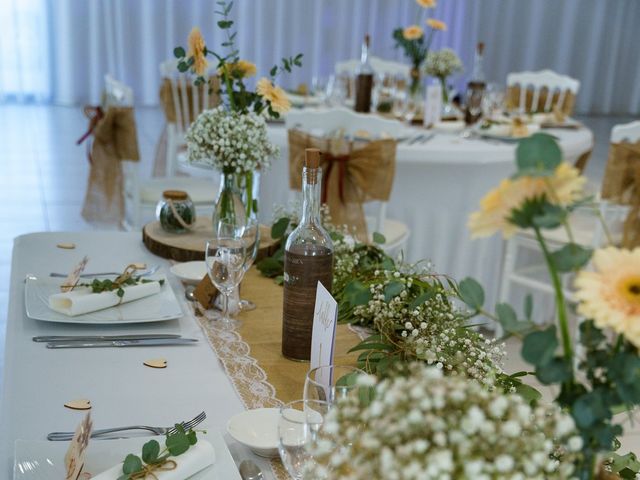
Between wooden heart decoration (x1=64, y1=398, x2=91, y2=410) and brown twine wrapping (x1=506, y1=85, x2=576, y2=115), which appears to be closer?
wooden heart decoration (x1=64, y1=398, x2=91, y2=410)

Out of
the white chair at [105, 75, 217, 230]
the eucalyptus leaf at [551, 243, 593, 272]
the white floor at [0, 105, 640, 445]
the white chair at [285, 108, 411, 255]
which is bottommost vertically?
the white floor at [0, 105, 640, 445]

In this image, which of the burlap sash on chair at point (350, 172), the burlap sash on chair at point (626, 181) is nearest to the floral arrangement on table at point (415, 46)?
the burlap sash on chair at point (350, 172)

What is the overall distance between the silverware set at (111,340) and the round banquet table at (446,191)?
6.21ft

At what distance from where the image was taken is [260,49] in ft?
30.8

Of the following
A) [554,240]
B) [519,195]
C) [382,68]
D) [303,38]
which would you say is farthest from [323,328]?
[303,38]

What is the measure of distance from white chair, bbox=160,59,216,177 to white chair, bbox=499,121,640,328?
1738 mm

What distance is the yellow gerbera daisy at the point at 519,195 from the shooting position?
0.60 m

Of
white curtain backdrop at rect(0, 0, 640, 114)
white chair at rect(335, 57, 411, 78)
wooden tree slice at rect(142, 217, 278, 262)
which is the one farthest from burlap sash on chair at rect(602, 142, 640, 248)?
white curtain backdrop at rect(0, 0, 640, 114)

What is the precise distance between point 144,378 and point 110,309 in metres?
0.28

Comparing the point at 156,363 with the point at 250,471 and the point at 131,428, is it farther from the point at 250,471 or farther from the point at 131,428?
the point at 250,471

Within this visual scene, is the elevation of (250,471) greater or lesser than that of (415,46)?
lesser

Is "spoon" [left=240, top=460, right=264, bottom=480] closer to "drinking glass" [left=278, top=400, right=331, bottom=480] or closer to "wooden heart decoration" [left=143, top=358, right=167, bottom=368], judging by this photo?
"drinking glass" [left=278, top=400, right=331, bottom=480]

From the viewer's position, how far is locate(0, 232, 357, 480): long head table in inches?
44.2

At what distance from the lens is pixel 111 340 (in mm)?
1391
